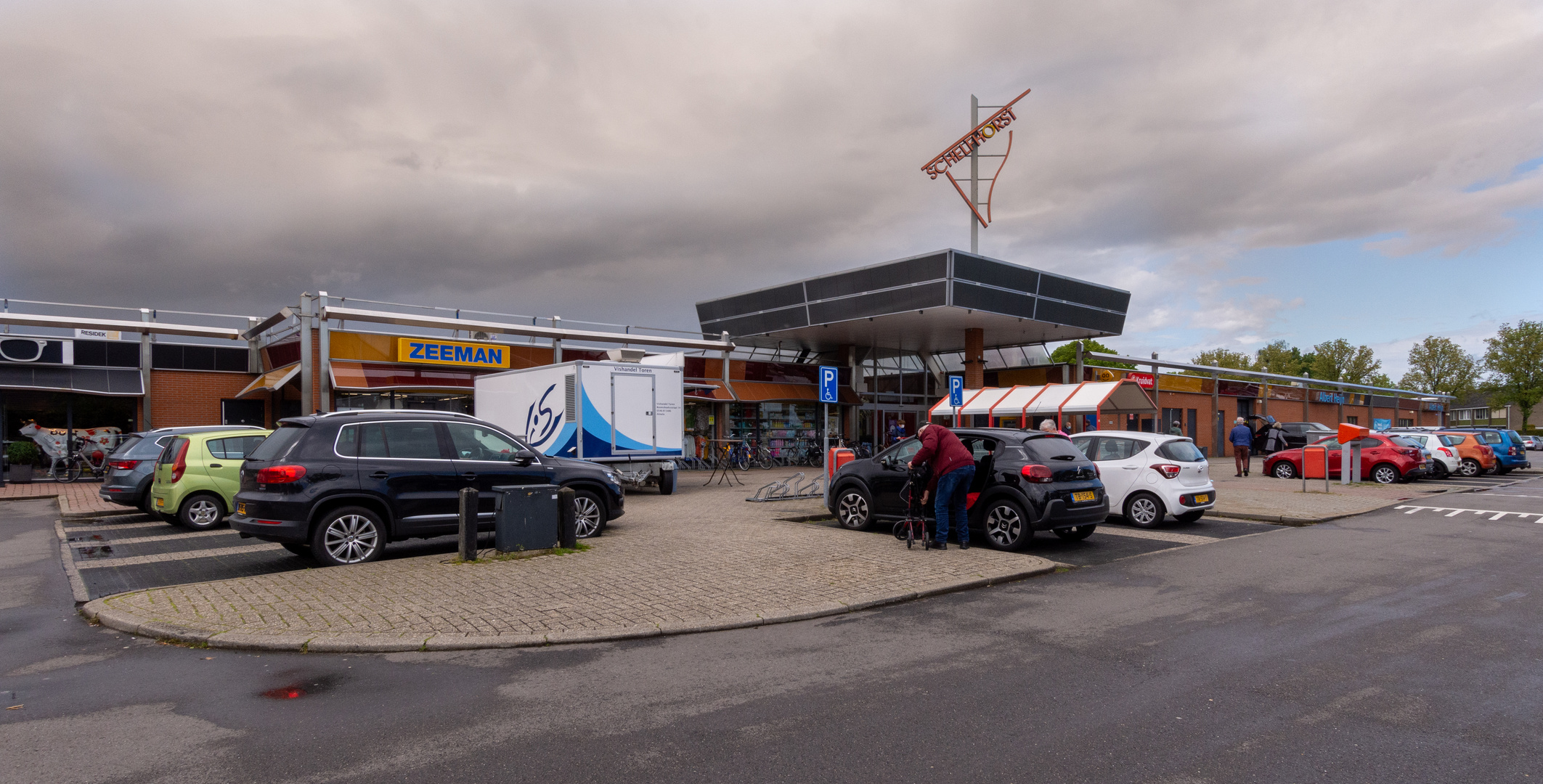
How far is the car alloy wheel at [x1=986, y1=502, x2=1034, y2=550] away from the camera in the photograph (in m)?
9.60

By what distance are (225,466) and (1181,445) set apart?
14.2 meters

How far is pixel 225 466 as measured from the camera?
12211mm

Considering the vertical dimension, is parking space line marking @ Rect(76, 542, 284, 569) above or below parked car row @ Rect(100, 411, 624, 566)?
below

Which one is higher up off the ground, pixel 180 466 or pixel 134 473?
pixel 180 466

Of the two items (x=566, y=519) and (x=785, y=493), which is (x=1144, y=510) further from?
(x=566, y=519)

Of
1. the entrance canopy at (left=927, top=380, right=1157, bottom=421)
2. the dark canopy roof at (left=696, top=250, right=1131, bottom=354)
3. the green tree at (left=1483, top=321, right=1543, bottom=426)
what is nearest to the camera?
the entrance canopy at (left=927, top=380, right=1157, bottom=421)

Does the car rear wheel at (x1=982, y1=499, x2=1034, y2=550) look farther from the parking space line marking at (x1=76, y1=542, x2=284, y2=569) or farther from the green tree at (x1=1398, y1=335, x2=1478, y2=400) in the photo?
the green tree at (x1=1398, y1=335, x2=1478, y2=400)

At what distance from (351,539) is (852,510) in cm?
608

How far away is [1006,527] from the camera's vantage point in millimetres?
9773

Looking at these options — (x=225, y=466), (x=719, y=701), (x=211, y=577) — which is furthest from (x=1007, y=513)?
(x=225, y=466)

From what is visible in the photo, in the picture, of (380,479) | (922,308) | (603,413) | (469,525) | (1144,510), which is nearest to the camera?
(469,525)

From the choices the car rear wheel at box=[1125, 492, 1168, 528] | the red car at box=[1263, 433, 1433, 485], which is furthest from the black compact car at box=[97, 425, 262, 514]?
the red car at box=[1263, 433, 1433, 485]

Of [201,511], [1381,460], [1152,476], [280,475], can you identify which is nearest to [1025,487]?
[1152,476]

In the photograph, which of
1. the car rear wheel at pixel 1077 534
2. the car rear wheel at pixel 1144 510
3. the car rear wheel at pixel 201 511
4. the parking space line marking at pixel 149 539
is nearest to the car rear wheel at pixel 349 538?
the parking space line marking at pixel 149 539
